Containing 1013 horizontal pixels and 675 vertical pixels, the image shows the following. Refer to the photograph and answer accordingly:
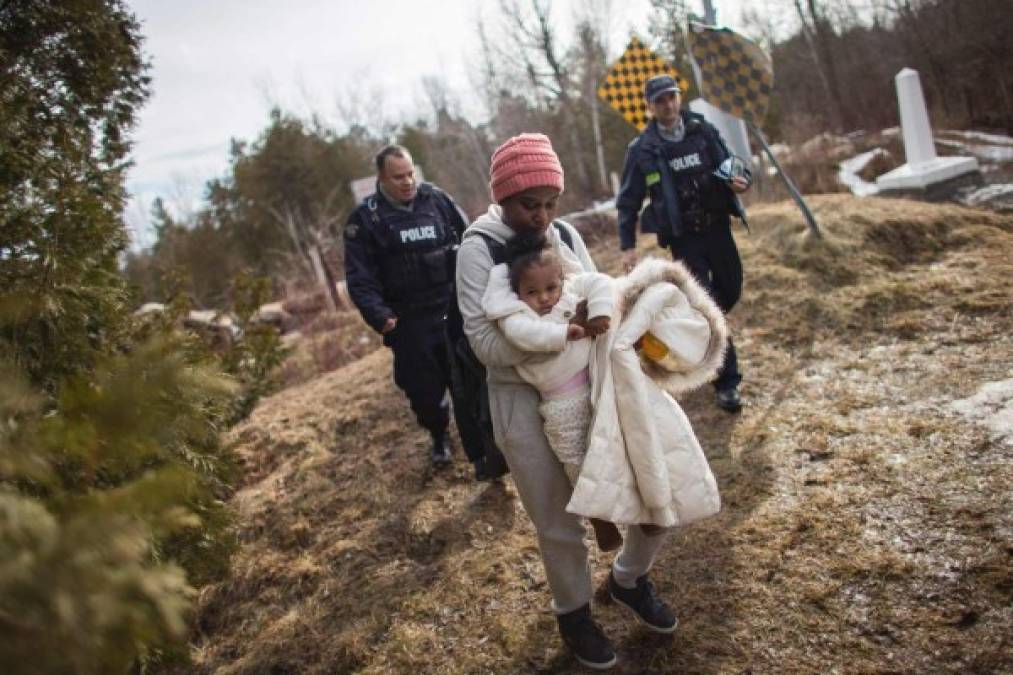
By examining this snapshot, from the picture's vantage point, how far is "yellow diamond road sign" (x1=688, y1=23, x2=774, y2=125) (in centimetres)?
596

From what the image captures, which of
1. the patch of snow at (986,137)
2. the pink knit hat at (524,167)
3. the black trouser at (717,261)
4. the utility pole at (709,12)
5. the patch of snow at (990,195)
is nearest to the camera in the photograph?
the pink knit hat at (524,167)

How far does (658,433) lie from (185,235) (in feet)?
83.6

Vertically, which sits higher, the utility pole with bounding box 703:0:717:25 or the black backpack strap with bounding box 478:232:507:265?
the utility pole with bounding box 703:0:717:25

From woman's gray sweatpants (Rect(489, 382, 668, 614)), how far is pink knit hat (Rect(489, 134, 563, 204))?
0.67 meters

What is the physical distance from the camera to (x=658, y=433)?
6.73ft

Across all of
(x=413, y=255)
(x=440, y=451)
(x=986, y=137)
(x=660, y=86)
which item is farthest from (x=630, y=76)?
(x=986, y=137)

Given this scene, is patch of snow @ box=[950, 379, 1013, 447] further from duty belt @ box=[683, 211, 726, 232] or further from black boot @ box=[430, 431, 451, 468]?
black boot @ box=[430, 431, 451, 468]

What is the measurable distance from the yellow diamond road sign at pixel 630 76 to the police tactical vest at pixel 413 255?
463cm

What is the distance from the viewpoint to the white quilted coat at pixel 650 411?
1.99 meters

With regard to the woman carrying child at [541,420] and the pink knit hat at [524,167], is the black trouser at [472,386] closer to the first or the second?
the woman carrying child at [541,420]

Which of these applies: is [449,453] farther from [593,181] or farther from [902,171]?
[593,181]

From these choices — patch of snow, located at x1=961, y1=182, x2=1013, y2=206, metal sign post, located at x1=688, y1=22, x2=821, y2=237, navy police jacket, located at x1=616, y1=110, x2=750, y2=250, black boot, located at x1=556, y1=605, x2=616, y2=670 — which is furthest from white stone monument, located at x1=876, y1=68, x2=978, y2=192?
black boot, located at x1=556, y1=605, x2=616, y2=670

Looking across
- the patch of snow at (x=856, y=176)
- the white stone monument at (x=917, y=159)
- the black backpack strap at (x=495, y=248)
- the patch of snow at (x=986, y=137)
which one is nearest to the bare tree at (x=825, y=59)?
the patch of snow at (x=986, y=137)

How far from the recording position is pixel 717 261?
4.08 metres
